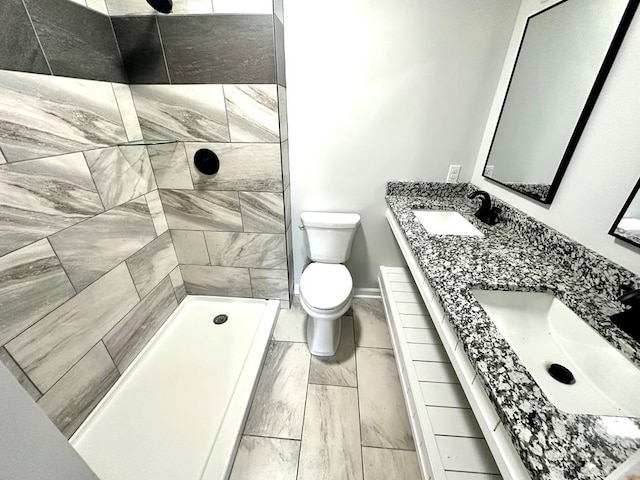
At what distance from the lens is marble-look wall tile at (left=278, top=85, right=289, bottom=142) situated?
1.40 m

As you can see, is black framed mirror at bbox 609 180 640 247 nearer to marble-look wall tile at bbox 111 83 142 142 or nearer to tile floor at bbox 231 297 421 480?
tile floor at bbox 231 297 421 480

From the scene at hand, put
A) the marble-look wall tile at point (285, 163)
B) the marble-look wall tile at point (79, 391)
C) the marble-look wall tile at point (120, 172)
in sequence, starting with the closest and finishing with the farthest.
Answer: the marble-look wall tile at point (79, 391) → the marble-look wall tile at point (120, 172) → the marble-look wall tile at point (285, 163)

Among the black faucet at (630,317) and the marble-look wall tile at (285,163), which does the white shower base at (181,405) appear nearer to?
the marble-look wall tile at (285,163)

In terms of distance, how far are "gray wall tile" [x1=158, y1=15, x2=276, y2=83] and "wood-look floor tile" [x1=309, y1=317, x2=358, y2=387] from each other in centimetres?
162

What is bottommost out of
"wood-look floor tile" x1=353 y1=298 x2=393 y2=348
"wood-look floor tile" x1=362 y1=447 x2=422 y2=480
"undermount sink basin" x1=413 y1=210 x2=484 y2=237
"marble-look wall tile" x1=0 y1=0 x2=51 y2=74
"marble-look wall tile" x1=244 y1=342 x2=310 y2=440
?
"wood-look floor tile" x1=362 y1=447 x2=422 y2=480

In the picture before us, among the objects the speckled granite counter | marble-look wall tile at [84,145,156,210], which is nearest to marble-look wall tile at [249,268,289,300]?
marble-look wall tile at [84,145,156,210]

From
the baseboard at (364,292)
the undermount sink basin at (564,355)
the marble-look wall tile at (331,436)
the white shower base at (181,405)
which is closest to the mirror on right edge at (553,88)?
the undermount sink basin at (564,355)

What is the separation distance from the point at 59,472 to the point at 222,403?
0.94 metres

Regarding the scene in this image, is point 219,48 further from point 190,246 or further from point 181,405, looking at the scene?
point 181,405

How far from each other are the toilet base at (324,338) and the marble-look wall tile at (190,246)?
3.01 ft

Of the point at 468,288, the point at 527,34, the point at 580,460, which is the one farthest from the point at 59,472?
the point at 527,34

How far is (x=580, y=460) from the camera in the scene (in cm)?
43

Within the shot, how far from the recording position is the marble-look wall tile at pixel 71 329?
94 cm

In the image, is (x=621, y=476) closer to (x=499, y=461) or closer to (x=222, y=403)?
(x=499, y=461)
